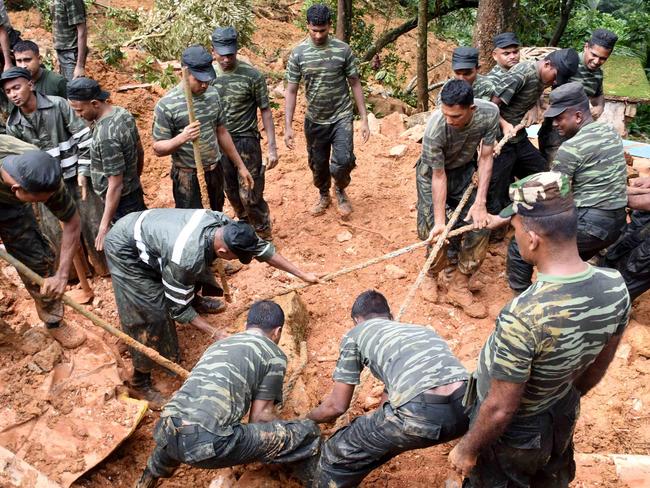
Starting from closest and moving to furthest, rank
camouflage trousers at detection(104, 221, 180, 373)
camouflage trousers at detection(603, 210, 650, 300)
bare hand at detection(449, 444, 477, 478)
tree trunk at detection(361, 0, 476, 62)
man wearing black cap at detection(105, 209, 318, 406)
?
bare hand at detection(449, 444, 477, 478) < man wearing black cap at detection(105, 209, 318, 406) < camouflage trousers at detection(104, 221, 180, 373) < camouflage trousers at detection(603, 210, 650, 300) < tree trunk at detection(361, 0, 476, 62)

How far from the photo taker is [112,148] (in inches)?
185

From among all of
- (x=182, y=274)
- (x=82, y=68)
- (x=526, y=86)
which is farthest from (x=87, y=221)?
(x=526, y=86)

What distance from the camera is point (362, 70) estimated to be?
977 centimetres

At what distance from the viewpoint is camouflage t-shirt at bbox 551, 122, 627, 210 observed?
14.2 feet

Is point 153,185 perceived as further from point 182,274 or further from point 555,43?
point 555,43

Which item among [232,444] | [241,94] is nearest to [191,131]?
[241,94]

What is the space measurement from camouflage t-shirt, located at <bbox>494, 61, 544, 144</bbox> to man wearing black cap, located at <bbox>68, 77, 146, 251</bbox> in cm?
339

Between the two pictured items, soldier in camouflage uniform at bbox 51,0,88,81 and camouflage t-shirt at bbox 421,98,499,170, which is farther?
soldier in camouflage uniform at bbox 51,0,88,81

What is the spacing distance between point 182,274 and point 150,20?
796 cm

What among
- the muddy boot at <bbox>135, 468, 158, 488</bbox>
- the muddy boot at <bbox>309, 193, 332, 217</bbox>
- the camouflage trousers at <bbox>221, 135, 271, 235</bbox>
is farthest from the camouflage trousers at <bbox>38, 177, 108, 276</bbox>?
the muddy boot at <bbox>135, 468, 158, 488</bbox>

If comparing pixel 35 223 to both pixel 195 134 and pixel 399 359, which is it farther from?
pixel 399 359

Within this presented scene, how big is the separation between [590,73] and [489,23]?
196 cm

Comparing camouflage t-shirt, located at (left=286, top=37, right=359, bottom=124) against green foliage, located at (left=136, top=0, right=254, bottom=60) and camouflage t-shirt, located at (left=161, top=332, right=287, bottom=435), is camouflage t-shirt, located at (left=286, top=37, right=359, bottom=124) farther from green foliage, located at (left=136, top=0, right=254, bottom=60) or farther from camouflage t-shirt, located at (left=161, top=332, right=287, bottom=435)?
green foliage, located at (left=136, top=0, right=254, bottom=60)

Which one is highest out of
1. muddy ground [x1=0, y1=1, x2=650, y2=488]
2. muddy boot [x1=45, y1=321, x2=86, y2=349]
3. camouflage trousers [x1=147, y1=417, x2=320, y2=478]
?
camouflage trousers [x1=147, y1=417, x2=320, y2=478]
